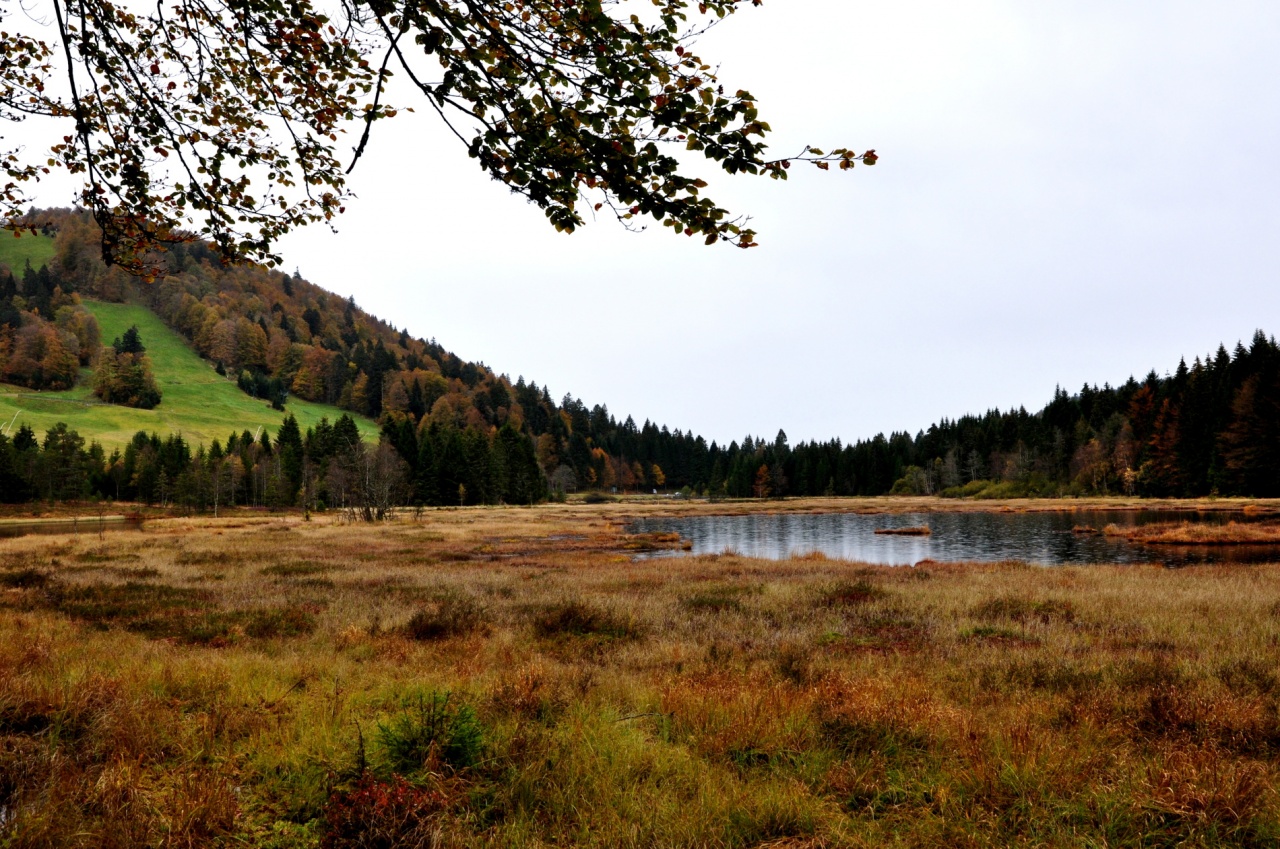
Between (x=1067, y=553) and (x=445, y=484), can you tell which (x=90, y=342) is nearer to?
(x=445, y=484)

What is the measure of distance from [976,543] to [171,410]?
179952 mm

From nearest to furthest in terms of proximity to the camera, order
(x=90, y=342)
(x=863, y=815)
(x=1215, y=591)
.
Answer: (x=863, y=815)
(x=1215, y=591)
(x=90, y=342)

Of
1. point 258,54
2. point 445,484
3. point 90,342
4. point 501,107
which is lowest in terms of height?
point 445,484

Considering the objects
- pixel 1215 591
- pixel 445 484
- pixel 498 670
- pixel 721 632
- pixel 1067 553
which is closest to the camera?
pixel 498 670

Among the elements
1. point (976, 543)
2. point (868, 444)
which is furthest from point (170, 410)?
point (976, 543)

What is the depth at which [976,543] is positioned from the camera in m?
39.7

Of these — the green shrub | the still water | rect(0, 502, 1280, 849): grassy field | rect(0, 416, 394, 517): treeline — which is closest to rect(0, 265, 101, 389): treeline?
rect(0, 416, 394, 517): treeline

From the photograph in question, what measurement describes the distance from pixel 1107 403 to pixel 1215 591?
122698 millimetres

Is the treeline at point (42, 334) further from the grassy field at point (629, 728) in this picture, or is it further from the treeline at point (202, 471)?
the grassy field at point (629, 728)

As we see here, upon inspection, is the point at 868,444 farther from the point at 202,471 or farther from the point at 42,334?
the point at 42,334

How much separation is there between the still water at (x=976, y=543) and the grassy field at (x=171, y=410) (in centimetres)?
13597

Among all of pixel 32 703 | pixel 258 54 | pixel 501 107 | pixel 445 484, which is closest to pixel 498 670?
pixel 32 703

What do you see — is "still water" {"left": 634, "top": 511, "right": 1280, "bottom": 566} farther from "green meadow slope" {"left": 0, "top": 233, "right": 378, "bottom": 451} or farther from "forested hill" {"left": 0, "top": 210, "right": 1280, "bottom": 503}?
"green meadow slope" {"left": 0, "top": 233, "right": 378, "bottom": 451}

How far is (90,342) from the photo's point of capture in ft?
567
